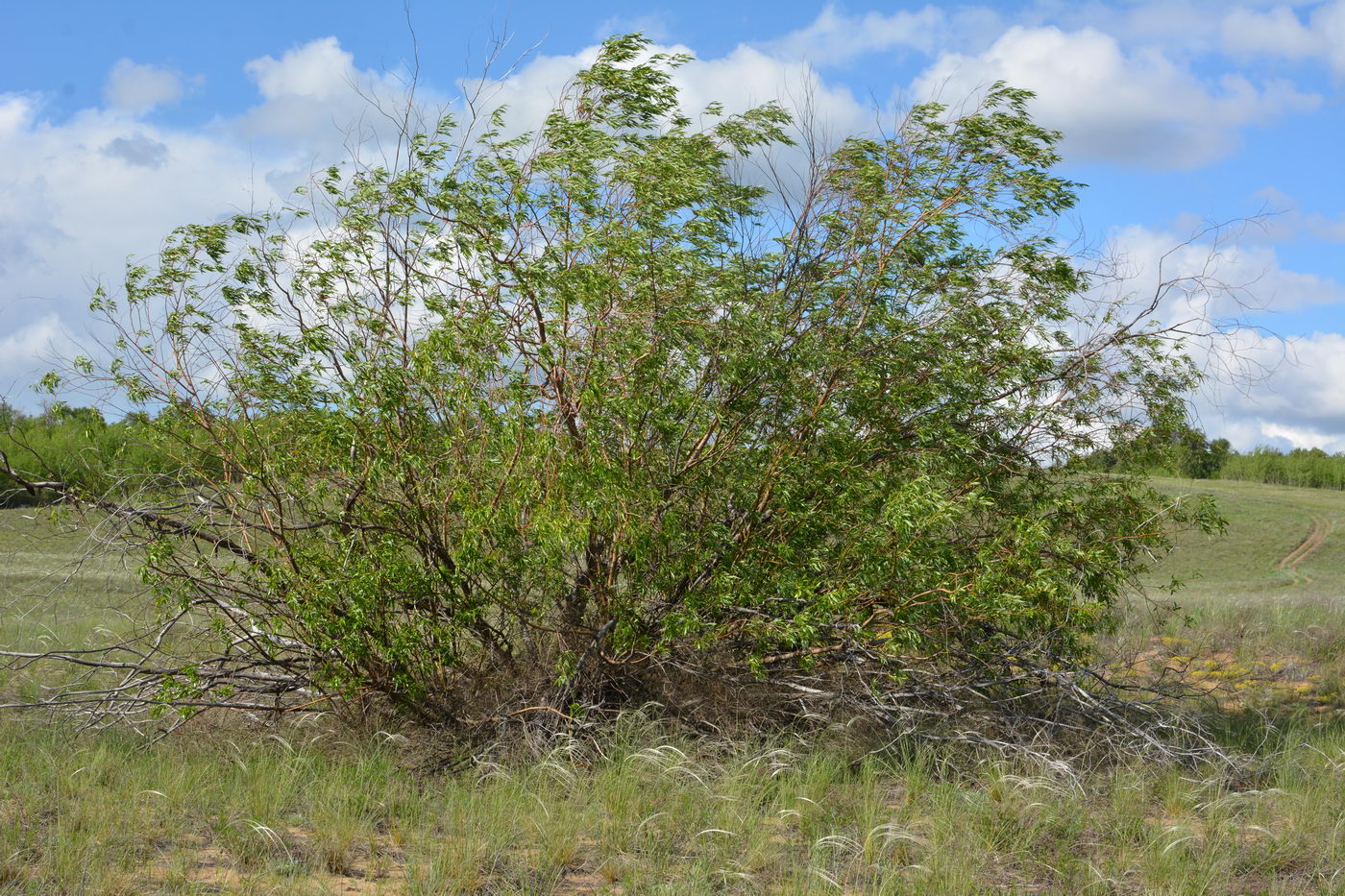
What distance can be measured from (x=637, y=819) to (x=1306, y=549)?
38.0 meters

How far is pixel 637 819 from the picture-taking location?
618 centimetres

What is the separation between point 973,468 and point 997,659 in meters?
1.53

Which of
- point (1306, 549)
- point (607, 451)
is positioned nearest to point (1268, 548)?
point (1306, 549)

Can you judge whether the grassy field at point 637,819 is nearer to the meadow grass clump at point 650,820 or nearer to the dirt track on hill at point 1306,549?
the meadow grass clump at point 650,820

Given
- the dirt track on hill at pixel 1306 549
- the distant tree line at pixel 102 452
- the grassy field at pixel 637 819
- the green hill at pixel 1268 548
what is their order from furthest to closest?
the dirt track on hill at pixel 1306 549, the green hill at pixel 1268 548, the distant tree line at pixel 102 452, the grassy field at pixel 637 819

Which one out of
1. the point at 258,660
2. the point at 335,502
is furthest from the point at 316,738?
the point at 335,502

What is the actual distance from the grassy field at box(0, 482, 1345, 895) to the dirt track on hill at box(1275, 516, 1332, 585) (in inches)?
1037

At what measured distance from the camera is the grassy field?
17.7 feet

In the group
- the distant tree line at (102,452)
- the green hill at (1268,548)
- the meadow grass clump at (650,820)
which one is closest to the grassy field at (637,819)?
the meadow grass clump at (650,820)

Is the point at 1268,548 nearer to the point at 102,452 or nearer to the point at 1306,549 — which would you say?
the point at 1306,549

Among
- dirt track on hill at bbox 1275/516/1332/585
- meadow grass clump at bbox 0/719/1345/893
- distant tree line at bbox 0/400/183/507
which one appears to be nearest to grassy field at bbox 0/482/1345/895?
meadow grass clump at bbox 0/719/1345/893

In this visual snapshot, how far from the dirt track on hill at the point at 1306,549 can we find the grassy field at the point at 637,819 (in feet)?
86.4

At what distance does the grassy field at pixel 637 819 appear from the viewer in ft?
17.7

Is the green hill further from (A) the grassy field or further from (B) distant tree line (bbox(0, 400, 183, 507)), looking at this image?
(B) distant tree line (bbox(0, 400, 183, 507))
